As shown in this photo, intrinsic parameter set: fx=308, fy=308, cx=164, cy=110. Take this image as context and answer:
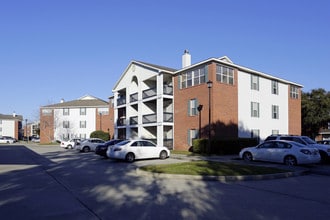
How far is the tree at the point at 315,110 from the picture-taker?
43.5 meters

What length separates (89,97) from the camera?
3216 inches

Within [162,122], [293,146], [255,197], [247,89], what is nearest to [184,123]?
[162,122]

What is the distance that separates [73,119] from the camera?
6662 cm

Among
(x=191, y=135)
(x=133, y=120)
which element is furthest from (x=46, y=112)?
(x=191, y=135)

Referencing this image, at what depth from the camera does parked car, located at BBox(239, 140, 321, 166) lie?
16219mm

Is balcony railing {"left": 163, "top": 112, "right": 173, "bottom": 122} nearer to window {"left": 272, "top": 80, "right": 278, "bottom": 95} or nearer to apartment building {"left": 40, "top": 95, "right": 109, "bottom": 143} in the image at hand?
window {"left": 272, "top": 80, "right": 278, "bottom": 95}

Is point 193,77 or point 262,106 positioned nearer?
point 193,77

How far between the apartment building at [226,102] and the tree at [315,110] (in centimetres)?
951

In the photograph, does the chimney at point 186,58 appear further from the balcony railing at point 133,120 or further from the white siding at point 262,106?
the balcony railing at point 133,120

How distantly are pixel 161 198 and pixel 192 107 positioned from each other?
22.5 meters

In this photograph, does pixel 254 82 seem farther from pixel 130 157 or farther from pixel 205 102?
pixel 130 157

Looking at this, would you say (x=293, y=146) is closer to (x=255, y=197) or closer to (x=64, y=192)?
(x=255, y=197)

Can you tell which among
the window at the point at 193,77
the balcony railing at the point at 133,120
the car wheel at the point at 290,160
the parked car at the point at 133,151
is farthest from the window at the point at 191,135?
the car wheel at the point at 290,160

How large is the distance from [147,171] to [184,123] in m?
18.4
